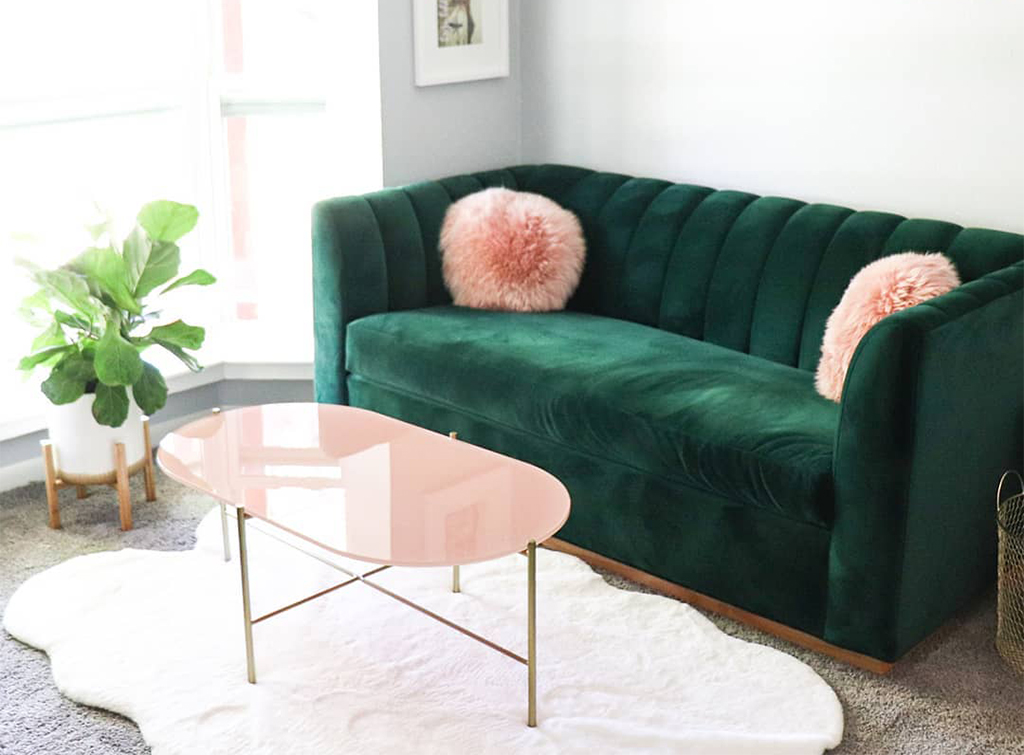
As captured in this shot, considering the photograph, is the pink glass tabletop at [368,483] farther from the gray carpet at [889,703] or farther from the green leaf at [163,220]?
the green leaf at [163,220]

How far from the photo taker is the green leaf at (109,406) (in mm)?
3332

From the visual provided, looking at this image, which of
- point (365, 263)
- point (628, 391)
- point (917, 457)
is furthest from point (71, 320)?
point (917, 457)

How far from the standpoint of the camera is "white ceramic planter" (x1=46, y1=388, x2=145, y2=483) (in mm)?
3434

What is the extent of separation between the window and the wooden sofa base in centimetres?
142

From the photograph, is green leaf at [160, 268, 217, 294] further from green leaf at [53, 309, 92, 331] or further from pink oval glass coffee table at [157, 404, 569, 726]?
pink oval glass coffee table at [157, 404, 569, 726]

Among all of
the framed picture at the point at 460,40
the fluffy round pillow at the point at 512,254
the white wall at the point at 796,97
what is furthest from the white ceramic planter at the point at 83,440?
the white wall at the point at 796,97

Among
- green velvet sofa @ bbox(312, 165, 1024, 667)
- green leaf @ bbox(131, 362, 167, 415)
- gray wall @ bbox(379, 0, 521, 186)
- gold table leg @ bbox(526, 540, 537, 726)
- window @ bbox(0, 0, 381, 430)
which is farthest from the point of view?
gray wall @ bbox(379, 0, 521, 186)

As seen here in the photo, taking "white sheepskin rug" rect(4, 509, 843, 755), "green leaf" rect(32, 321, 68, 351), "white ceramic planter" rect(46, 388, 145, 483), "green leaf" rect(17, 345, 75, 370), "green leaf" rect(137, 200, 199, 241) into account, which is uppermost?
"green leaf" rect(137, 200, 199, 241)

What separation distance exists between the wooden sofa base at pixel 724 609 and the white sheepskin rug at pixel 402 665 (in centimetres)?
6

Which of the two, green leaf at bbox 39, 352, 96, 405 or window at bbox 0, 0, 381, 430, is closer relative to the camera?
green leaf at bbox 39, 352, 96, 405

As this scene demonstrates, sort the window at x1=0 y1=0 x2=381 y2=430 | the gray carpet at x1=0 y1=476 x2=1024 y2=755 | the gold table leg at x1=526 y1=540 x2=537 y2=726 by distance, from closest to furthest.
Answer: the gold table leg at x1=526 y1=540 x2=537 y2=726, the gray carpet at x1=0 y1=476 x2=1024 y2=755, the window at x1=0 y1=0 x2=381 y2=430

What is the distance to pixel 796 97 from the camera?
3625mm

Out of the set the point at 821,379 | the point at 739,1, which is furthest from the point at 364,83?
the point at 821,379

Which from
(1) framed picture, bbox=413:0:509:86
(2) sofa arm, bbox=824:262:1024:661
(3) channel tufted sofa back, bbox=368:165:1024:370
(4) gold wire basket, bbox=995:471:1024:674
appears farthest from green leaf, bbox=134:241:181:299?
(4) gold wire basket, bbox=995:471:1024:674
